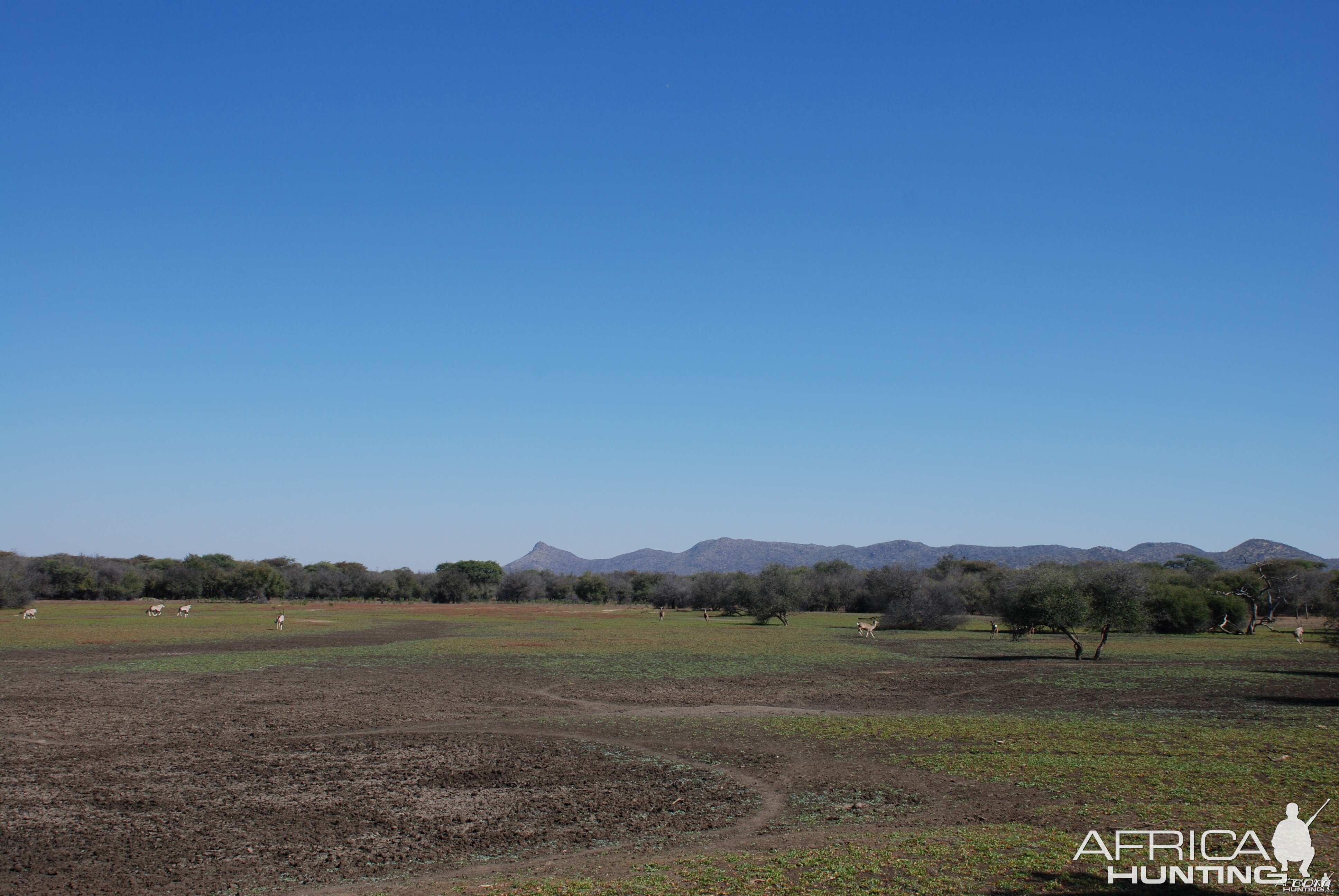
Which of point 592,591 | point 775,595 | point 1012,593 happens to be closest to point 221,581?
point 592,591

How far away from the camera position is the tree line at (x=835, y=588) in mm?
38375

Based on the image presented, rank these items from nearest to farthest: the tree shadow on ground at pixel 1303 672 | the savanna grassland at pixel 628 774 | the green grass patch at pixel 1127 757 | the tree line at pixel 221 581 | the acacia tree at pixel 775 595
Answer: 1. the savanna grassland at pixel 628 774
2. the green grass patch at pixel 1127 757
3. the tree shadow on ground at pixel 1303 672
4. the acacia tree at pixel 775 595
5. the tree line at pixel 221 581

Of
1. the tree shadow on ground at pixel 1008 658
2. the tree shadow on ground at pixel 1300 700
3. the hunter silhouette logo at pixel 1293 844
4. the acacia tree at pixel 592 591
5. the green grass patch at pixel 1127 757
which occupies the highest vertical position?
the hunter silhouette logo at pixel 1293 844

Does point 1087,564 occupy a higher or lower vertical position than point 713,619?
higher

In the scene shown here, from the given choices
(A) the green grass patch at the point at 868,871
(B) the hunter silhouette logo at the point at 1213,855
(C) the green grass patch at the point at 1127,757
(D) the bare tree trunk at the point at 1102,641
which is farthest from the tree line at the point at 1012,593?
(A) the green grass patch at the point at 868,871

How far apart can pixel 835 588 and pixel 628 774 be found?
96760 millimetres

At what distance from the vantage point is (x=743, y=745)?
16.0 m

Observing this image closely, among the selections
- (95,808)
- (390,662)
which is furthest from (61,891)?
(390,662)

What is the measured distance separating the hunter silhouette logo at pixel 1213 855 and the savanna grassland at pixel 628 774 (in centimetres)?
26

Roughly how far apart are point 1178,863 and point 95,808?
45.2 feet

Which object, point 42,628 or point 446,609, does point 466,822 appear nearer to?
point 42,628

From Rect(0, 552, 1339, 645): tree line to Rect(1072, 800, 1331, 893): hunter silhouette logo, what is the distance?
27469 mm

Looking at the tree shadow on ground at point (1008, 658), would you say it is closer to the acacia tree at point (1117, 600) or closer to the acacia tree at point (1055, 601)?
the acacia tree at point (1055, 601)

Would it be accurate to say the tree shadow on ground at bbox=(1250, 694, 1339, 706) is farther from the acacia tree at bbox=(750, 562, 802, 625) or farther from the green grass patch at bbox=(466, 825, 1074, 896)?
the acacia tree at bbox=(750, 562, 802, 625)
